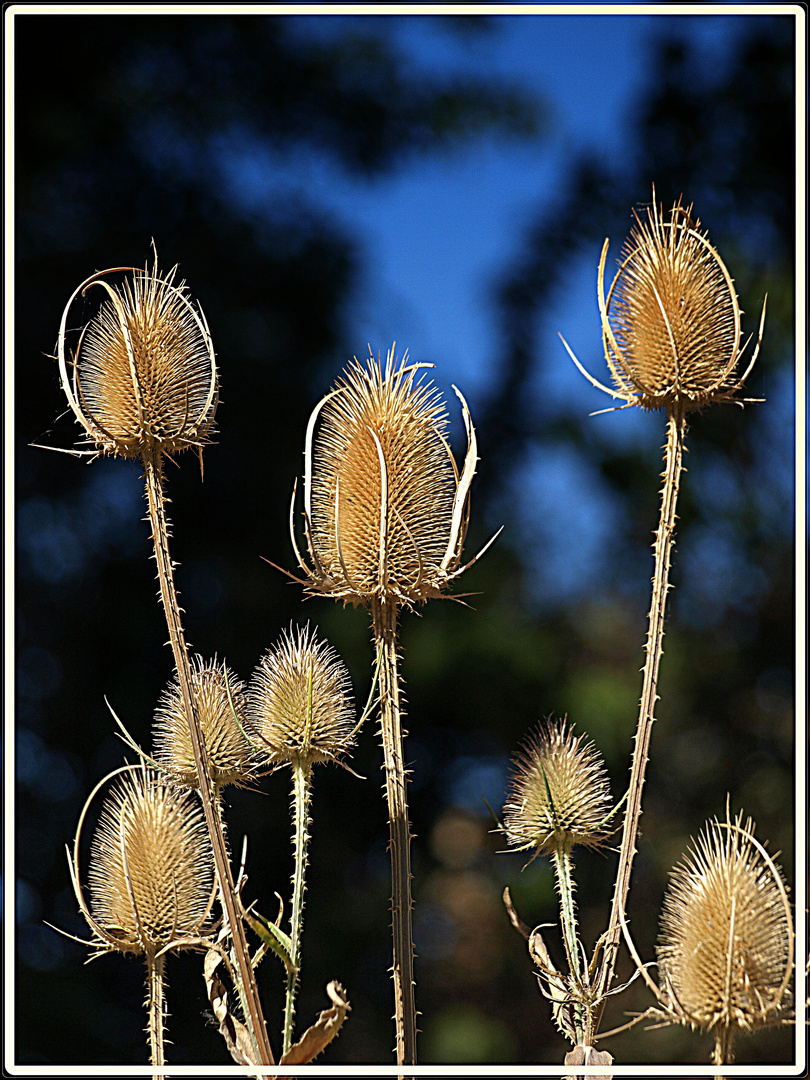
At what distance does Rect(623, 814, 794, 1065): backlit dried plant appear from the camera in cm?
46

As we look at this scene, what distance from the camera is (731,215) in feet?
9.39

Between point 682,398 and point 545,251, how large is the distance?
8.37ft

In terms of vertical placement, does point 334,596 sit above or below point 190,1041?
above

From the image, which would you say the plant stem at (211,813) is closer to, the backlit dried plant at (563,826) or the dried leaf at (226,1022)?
the dried leaf at (226,1022)

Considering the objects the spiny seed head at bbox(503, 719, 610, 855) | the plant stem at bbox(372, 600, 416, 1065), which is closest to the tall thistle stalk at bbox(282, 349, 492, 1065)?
the plant stem at bbox(372, 600, 416, 1065)

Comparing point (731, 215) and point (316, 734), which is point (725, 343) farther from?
point (731, 215)

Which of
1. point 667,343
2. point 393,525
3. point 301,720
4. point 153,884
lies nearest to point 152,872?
point 153,884

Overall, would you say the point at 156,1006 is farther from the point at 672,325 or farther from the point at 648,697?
the point at 672,325

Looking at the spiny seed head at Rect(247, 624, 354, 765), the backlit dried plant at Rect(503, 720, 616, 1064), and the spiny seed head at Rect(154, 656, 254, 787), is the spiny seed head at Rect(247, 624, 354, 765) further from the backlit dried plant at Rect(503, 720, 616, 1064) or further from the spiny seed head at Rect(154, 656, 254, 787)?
the backlit dried plant at Rect(503, 720, 616, 1064)

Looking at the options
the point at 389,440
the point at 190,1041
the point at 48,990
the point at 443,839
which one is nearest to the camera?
the point at 389,440

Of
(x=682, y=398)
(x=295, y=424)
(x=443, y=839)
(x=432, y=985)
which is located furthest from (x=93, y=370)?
(x=432, y=985)

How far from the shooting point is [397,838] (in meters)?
0.55

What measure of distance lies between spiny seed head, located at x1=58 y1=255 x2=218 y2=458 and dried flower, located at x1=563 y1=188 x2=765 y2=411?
24 cm

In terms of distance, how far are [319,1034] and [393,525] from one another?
271mm
